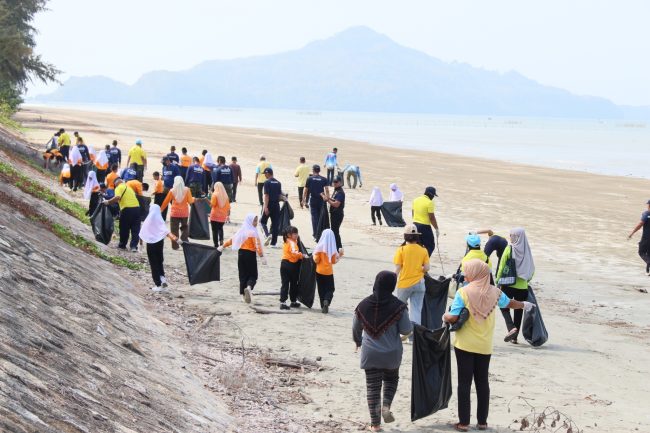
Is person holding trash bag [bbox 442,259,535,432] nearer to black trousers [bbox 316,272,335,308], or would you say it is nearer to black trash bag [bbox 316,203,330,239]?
black trousers [bbox 316,272,335,308]

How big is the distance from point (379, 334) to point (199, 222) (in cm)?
1060

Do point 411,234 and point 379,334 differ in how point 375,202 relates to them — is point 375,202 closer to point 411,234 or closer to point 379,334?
point 411,234

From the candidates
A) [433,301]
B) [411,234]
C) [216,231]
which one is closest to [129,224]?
[216,231]

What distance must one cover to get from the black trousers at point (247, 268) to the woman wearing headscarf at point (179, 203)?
3.47 m

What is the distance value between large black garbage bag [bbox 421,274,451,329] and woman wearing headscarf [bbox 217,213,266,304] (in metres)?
2.89

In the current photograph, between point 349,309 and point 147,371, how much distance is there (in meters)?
A: 5.66

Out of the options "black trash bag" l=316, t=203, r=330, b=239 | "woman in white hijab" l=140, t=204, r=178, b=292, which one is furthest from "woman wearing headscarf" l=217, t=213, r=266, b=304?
"black trash bag" l=316, t=203, r=330, b=239

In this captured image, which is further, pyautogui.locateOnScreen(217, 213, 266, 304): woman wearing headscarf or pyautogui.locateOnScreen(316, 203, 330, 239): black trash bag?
pyautogui.locateOnScreen(316, 203, 330, 239): black trash bag

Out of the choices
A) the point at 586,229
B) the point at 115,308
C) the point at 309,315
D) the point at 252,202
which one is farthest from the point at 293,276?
the point at 586,229

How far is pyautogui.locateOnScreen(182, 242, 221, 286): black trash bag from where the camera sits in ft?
44.1

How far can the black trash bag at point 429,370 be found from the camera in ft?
26.6

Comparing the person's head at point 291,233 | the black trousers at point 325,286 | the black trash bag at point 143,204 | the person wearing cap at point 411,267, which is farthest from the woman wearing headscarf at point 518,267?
the black trash bag at point 143,204

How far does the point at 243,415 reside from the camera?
8258 mm

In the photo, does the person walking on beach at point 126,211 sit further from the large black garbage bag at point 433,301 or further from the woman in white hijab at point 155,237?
the large black garbage bag at point 433,301
